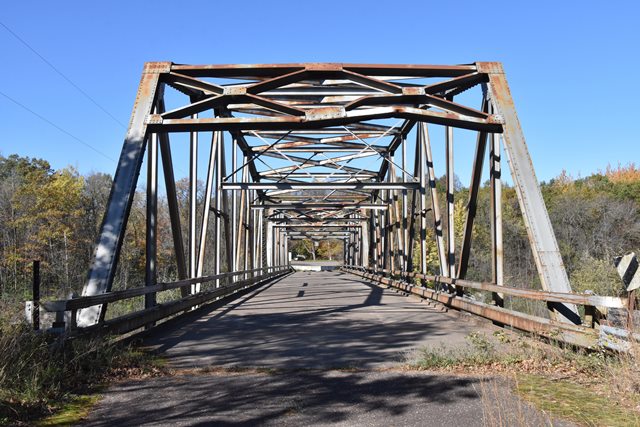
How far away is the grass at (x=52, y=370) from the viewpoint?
439cm

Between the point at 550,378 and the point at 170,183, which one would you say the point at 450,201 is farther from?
the point at 550,378

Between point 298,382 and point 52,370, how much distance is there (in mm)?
2183

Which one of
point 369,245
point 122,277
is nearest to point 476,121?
point 369,245

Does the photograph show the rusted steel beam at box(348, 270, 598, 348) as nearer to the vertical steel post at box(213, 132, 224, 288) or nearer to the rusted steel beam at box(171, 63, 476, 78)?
the rusted steel beam at box(171, 63, 476, 78)

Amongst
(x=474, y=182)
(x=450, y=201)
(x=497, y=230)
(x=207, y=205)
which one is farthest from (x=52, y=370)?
(x=450, y=201)

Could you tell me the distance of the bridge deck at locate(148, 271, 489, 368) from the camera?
682 cm

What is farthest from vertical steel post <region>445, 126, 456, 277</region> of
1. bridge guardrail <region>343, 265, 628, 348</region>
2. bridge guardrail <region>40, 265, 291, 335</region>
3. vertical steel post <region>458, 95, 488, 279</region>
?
bridge guardrail <region>40, 265, 291, 335</region>

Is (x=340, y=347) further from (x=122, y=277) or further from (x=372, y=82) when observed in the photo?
(x=122, y=277)

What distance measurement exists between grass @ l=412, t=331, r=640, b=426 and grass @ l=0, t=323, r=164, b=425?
122 inches

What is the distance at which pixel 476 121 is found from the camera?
9.59 m

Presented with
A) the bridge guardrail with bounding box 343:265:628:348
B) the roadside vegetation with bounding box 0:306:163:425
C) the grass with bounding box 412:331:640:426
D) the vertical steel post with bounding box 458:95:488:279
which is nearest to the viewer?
the grass with bounding box 412:331:640:426

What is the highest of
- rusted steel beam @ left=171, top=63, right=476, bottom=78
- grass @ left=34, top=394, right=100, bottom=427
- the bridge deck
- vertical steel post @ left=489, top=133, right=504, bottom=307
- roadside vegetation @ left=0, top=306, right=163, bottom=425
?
rusted steel beam @ left=171, top=63, right=476, bottom=78

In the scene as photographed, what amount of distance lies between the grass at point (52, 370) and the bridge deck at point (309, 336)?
682 mm

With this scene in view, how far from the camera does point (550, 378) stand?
5.59m
